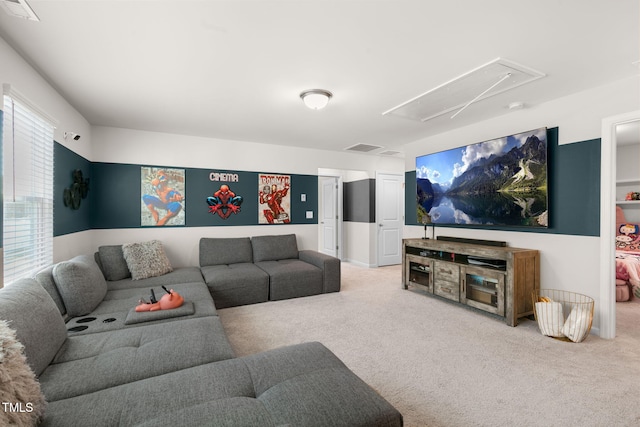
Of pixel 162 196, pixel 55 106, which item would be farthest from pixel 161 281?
pixel 55 106

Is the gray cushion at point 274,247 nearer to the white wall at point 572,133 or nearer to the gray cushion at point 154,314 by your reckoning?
the gray cushion at point 154,314

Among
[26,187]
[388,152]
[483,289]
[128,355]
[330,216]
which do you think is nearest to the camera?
[128,355]

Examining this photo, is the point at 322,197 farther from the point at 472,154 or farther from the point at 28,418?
the point at 28,418

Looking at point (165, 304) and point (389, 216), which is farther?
point (389, 216)

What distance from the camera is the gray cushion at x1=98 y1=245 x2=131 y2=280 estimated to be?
3.55 m

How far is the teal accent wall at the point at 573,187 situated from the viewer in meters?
2.85

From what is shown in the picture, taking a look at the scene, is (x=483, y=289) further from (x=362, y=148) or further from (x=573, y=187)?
(x=362, y=148)

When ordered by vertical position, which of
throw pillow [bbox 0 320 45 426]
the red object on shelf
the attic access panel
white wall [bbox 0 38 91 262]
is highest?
the attic access panel

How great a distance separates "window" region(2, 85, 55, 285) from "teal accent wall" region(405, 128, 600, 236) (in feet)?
15.9

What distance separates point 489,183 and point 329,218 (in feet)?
13.7

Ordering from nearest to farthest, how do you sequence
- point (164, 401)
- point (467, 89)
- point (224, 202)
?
point (164, 401) < point (467, 89) < point (224, 202)

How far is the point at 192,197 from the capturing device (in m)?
4.56

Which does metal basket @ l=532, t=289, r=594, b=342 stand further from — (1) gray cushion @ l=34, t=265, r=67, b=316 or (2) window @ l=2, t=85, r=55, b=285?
(2) window @ l=2, t=85, r=55, b=285

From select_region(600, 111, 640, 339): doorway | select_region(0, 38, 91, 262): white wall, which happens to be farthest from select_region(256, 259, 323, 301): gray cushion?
select_region(600, 111, 640, 339): doorway
